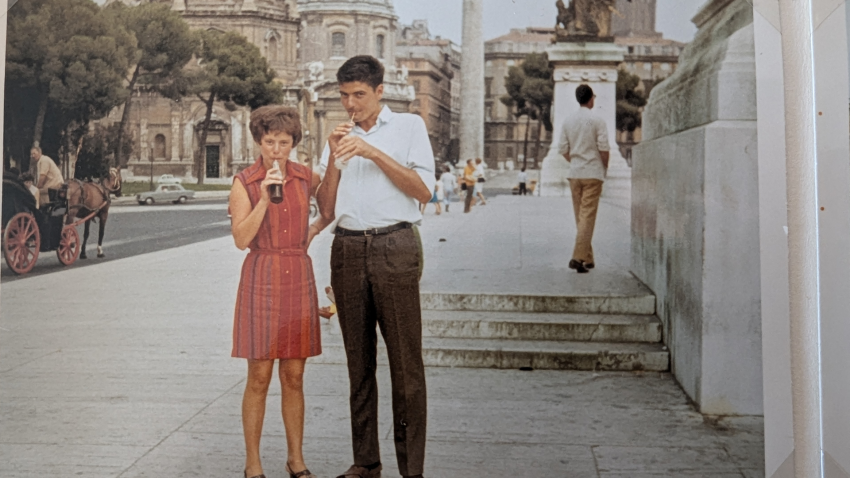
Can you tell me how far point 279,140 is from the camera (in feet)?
11.3

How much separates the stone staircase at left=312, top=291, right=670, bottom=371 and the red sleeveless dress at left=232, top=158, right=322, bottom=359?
0.25 meters

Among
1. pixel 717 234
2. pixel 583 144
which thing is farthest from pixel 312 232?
pixel 717 234

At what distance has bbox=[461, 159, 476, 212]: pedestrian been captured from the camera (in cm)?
373

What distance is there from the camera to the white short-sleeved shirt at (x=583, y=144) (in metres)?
3.94

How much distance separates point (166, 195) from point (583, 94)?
6.54ft

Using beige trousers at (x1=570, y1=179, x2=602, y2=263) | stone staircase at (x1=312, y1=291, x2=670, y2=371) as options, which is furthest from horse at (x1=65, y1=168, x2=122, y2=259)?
beige trousers at (x1=570, y1=179, x2=602, y2=263)

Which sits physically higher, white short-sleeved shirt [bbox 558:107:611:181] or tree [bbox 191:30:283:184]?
tree [bbox 191:30:283:184]

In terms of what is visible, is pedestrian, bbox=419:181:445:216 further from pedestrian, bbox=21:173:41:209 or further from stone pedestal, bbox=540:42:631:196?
pedestrian, bbox=21:173:41:209

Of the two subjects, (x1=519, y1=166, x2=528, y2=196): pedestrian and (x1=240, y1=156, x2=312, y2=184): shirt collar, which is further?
(x1=519, y1=166, x2=528, y2=196): pedestrian

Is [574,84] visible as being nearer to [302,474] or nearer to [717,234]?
[717,234]

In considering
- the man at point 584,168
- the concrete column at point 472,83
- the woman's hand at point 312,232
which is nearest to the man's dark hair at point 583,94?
the man at point 584,168

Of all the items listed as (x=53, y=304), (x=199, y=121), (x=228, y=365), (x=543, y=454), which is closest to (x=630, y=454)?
(x=543, y=454)

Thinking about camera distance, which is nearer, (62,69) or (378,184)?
(378,184)

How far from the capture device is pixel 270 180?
341cm
